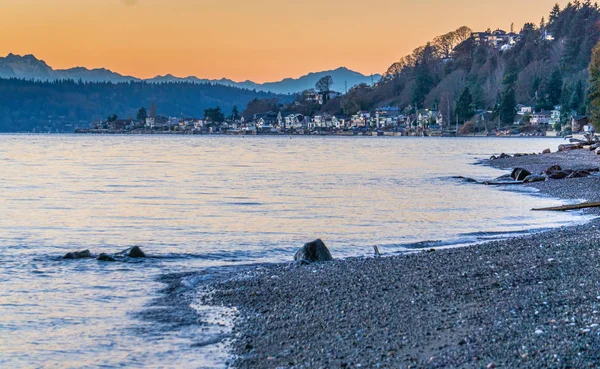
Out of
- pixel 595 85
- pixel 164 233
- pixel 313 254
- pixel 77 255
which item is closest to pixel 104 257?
pixel 77 255

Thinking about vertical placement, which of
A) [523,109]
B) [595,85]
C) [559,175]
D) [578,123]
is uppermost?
[595,85]

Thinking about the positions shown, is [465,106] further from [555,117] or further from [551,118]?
[555,117]

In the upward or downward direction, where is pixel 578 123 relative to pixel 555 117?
downward

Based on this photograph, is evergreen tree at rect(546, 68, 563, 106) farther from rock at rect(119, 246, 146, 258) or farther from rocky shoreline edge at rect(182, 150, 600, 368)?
rock at rect(119, 246, 146, 258)

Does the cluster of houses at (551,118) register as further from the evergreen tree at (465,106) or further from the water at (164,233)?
the water at (164,233)

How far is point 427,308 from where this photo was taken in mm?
10102

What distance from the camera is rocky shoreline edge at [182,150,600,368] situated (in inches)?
309

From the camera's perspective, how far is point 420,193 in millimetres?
33750

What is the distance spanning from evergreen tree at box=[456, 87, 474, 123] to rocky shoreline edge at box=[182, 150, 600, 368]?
172m

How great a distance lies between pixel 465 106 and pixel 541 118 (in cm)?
2246

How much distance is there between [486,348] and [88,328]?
573 centimetres

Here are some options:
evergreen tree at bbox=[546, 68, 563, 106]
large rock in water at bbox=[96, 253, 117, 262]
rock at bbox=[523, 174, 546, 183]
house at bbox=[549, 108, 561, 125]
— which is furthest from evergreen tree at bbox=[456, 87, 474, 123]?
large rock in water at bbox=[96, 253, 117, 262]

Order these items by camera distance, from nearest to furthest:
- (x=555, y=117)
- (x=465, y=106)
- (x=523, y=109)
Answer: (x=555, y=117) → (x=523, y=109) → (x=465, y=106)

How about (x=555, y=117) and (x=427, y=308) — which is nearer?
(x=427, y=308)
